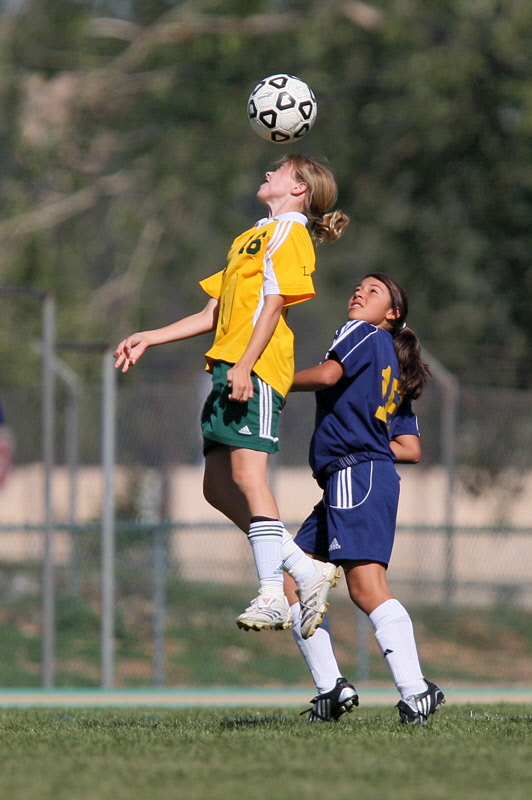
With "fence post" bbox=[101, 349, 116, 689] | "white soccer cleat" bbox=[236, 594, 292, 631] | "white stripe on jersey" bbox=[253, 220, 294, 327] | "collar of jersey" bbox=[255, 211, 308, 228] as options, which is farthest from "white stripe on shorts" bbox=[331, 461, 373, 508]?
"fence post" bbox=[101, 349, 116, 689]

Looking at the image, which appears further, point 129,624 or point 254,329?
point 129,624

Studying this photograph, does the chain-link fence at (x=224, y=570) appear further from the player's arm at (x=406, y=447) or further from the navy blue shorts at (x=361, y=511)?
the navy blue shorts at (x=361, y=511)

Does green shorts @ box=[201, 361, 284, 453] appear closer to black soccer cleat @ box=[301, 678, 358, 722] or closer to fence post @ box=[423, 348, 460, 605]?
black soccer cleat @ box=[301, 678, 358, 722]

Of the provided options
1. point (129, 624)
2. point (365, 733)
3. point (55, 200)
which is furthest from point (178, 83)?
point (365, 733)

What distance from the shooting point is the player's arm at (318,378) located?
17.1 ft

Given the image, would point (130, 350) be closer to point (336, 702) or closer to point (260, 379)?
point (260, 379)

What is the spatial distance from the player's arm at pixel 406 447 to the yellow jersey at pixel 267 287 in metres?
0.73

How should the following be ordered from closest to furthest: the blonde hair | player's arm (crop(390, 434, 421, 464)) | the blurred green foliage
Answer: the blonde hair, player's arm (crop(390, 434, 421, 464)), the blurred green foliage

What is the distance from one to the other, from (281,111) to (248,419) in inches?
63.8

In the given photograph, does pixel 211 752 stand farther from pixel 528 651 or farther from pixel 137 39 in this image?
pixel 137 39

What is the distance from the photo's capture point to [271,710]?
6.86 meters

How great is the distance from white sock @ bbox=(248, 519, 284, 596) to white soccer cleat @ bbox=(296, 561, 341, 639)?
0.32 ft

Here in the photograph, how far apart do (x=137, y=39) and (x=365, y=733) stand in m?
16.5

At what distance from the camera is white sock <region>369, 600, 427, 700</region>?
5168 mm
